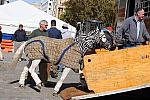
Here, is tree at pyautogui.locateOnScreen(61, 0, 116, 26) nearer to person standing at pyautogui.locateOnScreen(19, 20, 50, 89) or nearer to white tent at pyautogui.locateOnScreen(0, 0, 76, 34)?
white tent at pyautogui.locateOnScreen(0, 0, 76, 34)

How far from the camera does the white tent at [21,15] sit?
2700 centimetres

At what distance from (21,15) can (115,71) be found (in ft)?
63.3

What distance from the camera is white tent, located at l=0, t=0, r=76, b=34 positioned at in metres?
27.0

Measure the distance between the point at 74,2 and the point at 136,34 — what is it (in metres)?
54.4

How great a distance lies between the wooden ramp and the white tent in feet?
60.9

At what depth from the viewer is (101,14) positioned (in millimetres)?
59562

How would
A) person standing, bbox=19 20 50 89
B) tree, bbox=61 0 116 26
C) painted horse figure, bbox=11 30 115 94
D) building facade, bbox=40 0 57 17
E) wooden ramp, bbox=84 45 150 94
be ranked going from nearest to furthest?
wooden ramp, bbox=84 45 150 94
painted horse figure, bbox=11 30 115 94
person standing, bbox=19 20 50 89
tree, bbox=61 0 116 26
building facade, bbox=40 0 57 17

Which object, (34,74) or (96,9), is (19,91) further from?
(96,9)

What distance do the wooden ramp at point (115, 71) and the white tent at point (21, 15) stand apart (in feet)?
60.9

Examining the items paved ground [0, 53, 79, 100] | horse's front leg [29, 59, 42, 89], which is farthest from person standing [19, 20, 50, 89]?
horse's front leg [29, 59, 42, 89]

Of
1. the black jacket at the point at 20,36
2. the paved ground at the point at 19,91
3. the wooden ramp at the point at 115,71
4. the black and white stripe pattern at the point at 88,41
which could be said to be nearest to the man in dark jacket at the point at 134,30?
the black and white stripe pattern at the point at 88,41

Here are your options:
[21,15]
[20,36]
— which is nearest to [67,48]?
[20,36]

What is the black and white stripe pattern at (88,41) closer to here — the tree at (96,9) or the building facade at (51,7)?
the tree at (96,9)

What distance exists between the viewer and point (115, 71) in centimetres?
838
